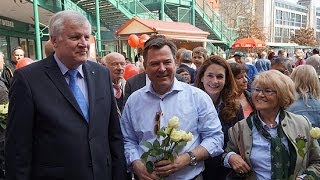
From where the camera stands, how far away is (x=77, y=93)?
2160mm

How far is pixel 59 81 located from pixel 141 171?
781 millimetres

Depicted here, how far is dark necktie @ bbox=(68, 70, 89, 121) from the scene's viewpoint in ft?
7.02

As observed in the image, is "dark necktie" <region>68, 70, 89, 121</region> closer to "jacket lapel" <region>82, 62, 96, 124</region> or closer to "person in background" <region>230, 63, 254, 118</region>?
"jacket lapel" <region>82, 62, 96, 124</region>

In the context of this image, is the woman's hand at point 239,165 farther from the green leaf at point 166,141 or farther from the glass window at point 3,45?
the glass window at point 3,45

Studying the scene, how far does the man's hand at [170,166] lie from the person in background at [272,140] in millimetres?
416

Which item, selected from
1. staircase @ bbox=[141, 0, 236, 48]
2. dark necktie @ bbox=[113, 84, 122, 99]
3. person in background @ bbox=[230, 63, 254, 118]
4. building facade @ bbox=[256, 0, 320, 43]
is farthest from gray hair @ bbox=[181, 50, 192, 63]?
building facade @ bbox=[256, 0, 320, 43]

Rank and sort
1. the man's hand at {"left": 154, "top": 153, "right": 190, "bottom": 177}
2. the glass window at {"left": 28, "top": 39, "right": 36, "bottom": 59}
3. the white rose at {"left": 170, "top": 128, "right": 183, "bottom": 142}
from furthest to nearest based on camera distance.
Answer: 1. the glass window at {"left": 28, "top": 39, "right": 36, "bottom": 59}
2. the man's hand at {"left": 154, "top": 153, "right": 190, "bottom": 177}
3. the white rose at {"left": 170, "top": 128, "right": 183, "bottom": 142}

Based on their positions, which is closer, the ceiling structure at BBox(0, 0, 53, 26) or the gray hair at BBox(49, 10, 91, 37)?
the gray hair at BBox(49, 10, 91, 37)

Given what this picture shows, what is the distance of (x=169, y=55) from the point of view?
231 centimetres

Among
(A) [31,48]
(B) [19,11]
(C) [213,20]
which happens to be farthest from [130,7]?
(C) [213,20]

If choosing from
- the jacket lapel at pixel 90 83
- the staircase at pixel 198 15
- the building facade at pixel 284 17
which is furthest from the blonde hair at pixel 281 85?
the building facade at pixel 284 17

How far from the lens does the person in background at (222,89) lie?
9.47 feet

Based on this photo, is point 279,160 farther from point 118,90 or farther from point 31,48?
point 31,48

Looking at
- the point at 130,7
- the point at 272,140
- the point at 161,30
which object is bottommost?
the point at 272,140
